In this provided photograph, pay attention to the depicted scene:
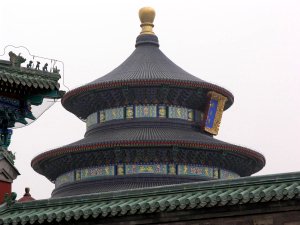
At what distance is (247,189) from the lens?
18.9 m

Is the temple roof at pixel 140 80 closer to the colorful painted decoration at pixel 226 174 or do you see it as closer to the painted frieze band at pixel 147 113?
the painted frieze band at pixel 147 113

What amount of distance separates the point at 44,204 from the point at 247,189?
5.08 metres

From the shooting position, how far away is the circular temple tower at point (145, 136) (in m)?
41.9

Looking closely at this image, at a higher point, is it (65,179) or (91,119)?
(91,119)

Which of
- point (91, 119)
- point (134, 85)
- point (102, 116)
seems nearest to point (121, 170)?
point (102, 116)

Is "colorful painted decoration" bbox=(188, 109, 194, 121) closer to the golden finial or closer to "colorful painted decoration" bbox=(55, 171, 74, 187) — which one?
the golden finial

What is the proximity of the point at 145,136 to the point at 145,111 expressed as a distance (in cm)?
247

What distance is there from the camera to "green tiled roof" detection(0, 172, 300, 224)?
60.4 feet

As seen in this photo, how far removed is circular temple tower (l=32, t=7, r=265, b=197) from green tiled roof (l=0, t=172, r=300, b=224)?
20.2 metres

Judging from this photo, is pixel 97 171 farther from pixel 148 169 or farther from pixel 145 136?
pixel 145 136

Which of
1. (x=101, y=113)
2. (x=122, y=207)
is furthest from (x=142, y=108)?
(x=122, y=207)

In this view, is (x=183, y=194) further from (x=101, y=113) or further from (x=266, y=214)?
(x=101, y=113)

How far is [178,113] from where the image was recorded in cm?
4456

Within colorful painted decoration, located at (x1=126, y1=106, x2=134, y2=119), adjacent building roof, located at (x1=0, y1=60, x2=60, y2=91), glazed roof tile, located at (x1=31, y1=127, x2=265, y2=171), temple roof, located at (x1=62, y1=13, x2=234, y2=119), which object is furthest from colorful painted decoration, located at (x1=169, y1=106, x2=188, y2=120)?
adjacent building roof, located at (x1=0, y1=60, x2=60, y2=91)
